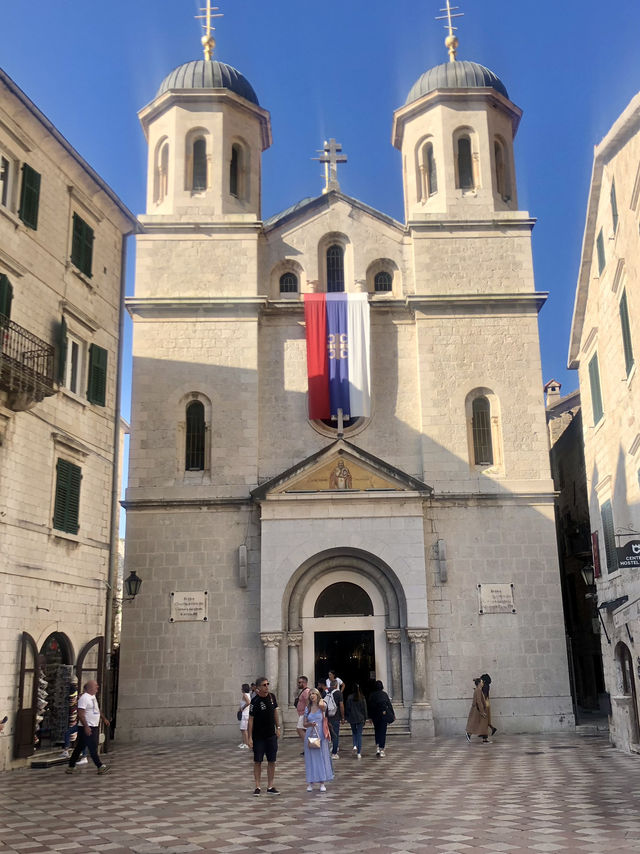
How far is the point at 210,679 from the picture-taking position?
76.2 feet

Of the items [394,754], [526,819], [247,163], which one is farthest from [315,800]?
[247,163]

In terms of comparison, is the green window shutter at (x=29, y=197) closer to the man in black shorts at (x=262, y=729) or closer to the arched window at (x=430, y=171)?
the man in black shorts at (x=262, y=729)

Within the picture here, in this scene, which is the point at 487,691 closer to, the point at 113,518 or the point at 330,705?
the point at 330,705

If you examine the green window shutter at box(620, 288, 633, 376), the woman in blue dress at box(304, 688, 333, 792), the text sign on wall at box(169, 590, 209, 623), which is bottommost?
the woman in blue dress at box(304, 688, 333, 792)

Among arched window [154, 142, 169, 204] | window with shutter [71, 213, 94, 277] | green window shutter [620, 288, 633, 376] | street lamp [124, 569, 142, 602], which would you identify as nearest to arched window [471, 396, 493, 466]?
green window shutter [620, 288, 633, 376]

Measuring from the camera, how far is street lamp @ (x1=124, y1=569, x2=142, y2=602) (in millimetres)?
22391

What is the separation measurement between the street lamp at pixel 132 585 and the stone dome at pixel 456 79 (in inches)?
705

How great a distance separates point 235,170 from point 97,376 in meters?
10.5

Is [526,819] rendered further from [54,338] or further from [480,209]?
[480,209]

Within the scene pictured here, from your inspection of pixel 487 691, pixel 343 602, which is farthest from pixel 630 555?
pixel 343 602

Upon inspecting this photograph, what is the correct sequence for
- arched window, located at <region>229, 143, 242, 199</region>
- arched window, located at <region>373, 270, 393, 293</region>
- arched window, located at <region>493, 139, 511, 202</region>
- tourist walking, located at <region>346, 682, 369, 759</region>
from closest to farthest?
tourist walking, located at <region>346, 682, 369, 759</region> → arched window, located at <region>373, 270, 393, 293</region> → arched window, located at <region>229, 143, 242, 199</region> → arched window, located at <region>493, 139, 511, 202</region>

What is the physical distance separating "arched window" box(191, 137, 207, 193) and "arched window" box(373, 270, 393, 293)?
20.9 ft

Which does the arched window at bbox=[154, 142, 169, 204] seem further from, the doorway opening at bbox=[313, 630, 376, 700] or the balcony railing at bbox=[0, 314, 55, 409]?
the doorway opening at bbox=[313, 630, 376, 700]

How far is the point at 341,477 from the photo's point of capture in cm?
2403
